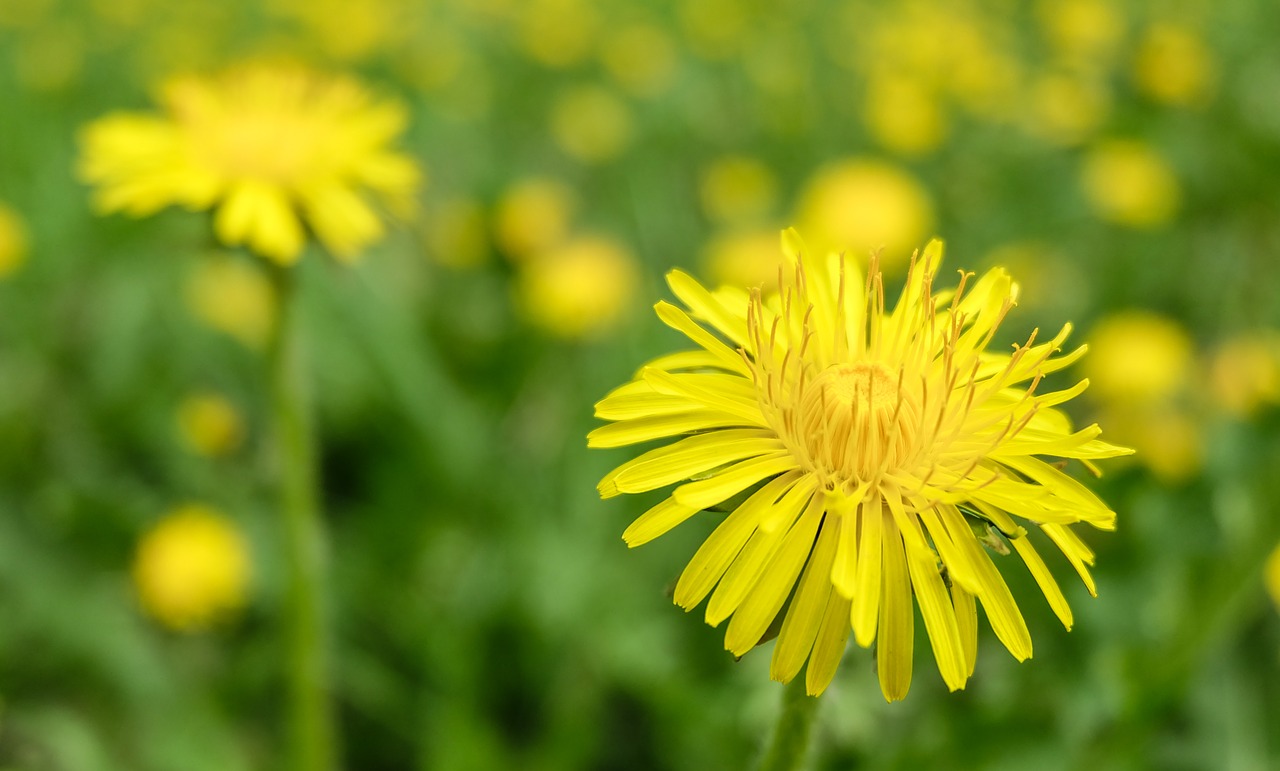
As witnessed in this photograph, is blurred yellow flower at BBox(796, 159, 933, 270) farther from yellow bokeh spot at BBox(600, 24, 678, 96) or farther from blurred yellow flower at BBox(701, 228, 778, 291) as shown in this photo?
yellow bokeh spot at BBox(600, 24, 678, 96)

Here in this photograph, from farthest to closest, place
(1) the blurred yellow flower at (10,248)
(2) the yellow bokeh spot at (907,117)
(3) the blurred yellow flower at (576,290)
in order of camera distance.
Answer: (2) the yellow bokeh spot at (907,117), (3) the blurred yellow flower at (576,290), (1) the blurred yellow flower at (10,248)

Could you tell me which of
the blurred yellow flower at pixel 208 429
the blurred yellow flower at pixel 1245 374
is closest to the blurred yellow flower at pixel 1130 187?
the blurred yellow flower at pixel 1245 374

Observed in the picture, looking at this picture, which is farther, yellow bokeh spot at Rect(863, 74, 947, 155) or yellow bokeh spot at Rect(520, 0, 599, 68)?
yellow bokeh spot at Rect(520, 0, 599, 68)

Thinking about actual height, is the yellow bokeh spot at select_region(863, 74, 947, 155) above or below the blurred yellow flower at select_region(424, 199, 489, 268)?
above

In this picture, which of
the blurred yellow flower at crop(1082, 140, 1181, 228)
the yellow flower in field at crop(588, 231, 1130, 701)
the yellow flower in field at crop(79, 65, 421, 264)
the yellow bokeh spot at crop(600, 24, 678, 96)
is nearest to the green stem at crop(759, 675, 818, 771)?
the yellow flower in field at crop(588, 231, 1130, 701)

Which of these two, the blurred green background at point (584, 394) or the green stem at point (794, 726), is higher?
the blurred green background at point (584, 394)

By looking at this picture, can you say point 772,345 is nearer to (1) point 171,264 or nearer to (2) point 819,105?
(1) point 171,264

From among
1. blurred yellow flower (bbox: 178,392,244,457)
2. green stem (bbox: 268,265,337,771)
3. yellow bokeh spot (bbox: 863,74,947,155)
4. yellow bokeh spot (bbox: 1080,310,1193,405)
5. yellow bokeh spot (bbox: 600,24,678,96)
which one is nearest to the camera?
green stem (bbox: 268,265,337,771)

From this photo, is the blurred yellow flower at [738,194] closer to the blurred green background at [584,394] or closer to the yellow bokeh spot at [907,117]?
the blurred green background at [584,394]
